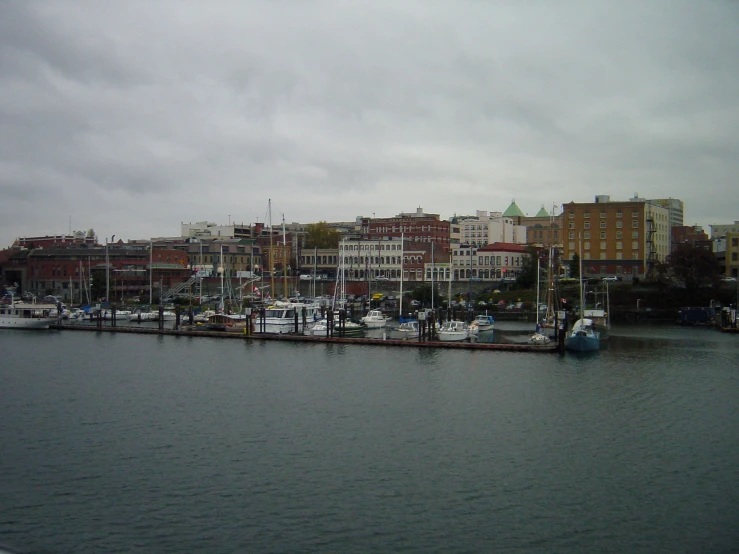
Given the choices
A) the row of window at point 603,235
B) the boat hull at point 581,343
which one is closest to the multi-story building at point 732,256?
the row of window at point 603,235

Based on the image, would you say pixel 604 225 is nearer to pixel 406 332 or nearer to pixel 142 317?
pixel 406 332

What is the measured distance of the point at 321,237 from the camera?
435ft

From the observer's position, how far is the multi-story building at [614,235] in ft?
338

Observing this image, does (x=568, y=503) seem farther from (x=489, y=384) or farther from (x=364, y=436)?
(x=489, y=384)

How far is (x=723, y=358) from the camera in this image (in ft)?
161

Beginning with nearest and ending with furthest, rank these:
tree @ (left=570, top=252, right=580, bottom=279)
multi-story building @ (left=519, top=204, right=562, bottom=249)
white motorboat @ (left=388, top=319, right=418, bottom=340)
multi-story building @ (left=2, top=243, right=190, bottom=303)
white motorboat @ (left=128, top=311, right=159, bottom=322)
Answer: white motorboat @ (left=388, top=319, right=418, bottom=340)
white motorboat @ (left=128, top=311, right=159, bottom=322)
tree @ (left=570, top=252, right=580, bottom=279)
multi-story building @ (left=2, top=243, right=190, bottom=303)
multi-story building @ (left=519, top=204, right=562, bottom=249)

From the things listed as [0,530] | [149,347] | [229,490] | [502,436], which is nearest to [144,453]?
[229,490]

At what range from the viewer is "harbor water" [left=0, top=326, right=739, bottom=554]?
1855 cm

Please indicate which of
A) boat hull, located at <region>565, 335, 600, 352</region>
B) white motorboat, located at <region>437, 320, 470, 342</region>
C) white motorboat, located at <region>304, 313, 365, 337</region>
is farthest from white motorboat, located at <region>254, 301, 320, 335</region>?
boat hull, located at <region>565, 335, 600, 352</region>

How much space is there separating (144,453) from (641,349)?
38188 mm

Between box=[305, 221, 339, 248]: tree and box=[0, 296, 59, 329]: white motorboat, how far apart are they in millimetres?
61242

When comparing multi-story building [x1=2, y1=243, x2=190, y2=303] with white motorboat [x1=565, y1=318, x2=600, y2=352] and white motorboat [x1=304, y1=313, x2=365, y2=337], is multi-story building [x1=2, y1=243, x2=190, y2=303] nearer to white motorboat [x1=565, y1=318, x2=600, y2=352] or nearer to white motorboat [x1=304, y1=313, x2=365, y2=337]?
white motorboat [x1=304, y1=313, x2=365, y2=337]

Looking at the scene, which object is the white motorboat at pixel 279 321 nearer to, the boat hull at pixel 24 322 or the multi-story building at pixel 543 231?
the boat hull at pixel 24 322

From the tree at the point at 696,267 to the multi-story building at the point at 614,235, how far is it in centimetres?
1388
